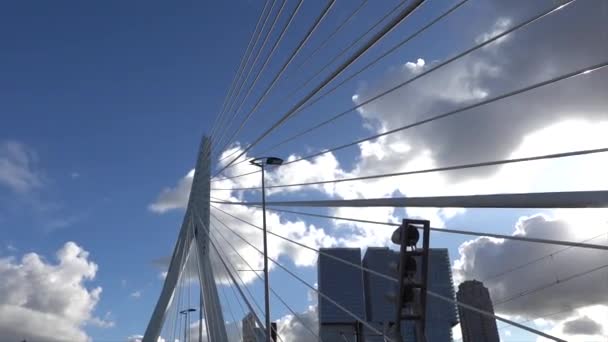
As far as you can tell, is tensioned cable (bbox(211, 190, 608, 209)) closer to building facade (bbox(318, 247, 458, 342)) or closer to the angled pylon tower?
the angled pylon tower

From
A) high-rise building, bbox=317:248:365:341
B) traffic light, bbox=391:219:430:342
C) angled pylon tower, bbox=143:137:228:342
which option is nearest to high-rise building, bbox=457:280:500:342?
angled pylon tower, bbox=143:137:228:342

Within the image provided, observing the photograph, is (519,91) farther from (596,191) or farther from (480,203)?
(596,191)

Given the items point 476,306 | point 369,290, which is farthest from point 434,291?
point 476,306

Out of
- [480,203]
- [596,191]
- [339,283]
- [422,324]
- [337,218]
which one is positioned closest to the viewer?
[596,191]

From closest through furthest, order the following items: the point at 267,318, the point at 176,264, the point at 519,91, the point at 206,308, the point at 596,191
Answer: the point at 596,191 < the point at 519,91 < the point at 206,308 < the point at 267,318 < the point at 176,264

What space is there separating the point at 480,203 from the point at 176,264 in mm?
25902

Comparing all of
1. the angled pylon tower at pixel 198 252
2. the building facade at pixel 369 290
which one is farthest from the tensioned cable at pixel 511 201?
the building facade at pixel 369 290

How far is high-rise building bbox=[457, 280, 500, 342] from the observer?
5734 cm

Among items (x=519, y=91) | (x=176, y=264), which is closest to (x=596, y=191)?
(x=519, y=91)

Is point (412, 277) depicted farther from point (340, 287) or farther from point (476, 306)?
point (340, 287)

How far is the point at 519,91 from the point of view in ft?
24.3

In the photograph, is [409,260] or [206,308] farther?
[206,308]

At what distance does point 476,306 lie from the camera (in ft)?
178

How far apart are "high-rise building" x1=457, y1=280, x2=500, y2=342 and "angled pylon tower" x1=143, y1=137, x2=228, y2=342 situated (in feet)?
95.2
